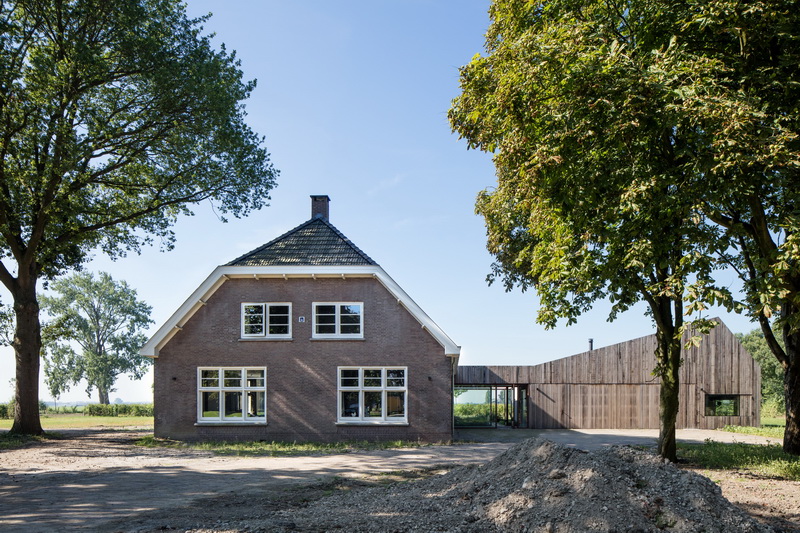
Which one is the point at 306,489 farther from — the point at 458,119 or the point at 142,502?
the point at 458,119

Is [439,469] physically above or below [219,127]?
below

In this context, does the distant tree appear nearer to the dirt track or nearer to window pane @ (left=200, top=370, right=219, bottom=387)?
the dirt track

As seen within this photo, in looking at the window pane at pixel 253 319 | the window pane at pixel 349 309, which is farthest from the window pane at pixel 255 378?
the window pane at pixel 349 309

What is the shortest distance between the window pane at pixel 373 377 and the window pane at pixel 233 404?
4370 millimetres

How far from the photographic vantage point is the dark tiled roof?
2150cm

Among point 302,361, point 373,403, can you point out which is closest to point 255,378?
point 302,361

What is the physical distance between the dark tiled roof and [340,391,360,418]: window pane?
442cm

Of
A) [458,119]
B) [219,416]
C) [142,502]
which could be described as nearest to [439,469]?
[142,502]

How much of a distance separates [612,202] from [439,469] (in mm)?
6968

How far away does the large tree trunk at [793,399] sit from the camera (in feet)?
49.8

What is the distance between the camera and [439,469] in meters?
14.1

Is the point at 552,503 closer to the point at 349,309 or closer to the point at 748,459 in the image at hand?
the point at 748,459

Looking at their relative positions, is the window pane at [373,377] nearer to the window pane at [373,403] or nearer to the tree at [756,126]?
the window pane at [373,403]

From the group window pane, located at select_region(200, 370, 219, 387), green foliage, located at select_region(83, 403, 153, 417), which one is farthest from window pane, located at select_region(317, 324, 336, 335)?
green foliage, located at select_region(83, 403, 153, 417)
